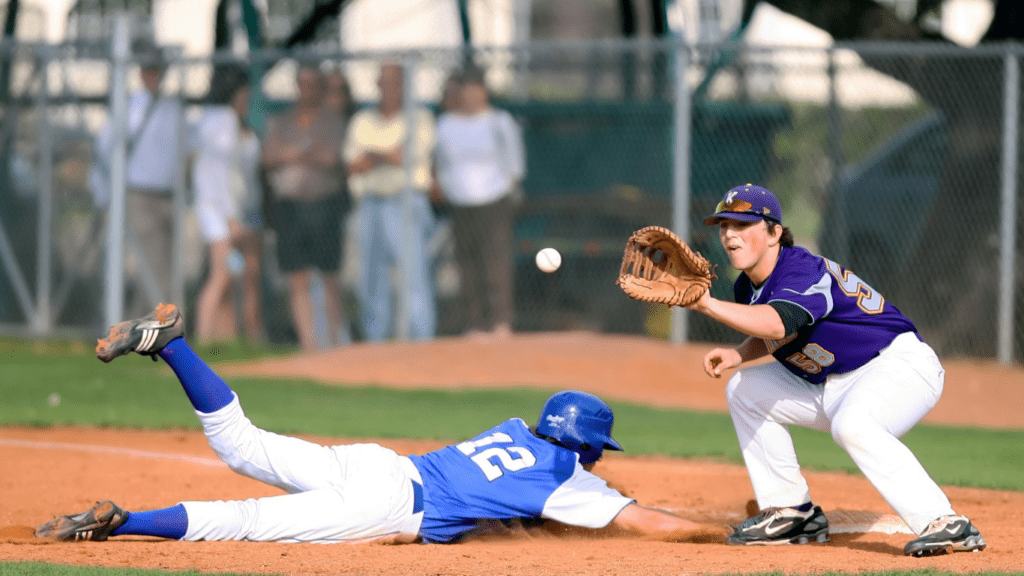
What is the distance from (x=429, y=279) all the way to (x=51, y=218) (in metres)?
4.24

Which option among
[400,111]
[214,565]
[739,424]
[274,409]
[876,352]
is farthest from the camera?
[400,111]

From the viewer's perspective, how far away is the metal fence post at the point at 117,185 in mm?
12070

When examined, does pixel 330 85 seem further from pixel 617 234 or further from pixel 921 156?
pixel 921 156

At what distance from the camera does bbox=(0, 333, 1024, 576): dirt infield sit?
4.34 m

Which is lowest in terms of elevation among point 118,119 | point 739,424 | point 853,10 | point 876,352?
point 739,424

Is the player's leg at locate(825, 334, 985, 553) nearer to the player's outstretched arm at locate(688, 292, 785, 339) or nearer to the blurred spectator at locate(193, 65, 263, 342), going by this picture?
the player's outstretched arm at locate(688, 292, 785, 339)

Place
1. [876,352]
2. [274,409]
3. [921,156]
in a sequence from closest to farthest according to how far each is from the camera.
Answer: [876,352], [274,409], [921,156]

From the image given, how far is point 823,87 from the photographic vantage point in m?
12.8

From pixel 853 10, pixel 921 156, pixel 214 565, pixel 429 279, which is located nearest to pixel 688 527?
pixel 214 565

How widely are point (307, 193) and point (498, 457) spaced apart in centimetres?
751

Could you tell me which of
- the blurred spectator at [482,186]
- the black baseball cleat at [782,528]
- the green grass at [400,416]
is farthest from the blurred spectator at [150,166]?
the black baseball cleat at [782,528]

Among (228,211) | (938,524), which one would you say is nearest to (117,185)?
(228,211)

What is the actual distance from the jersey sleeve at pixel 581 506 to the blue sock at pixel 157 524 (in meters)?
1.37

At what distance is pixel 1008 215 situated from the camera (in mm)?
10969
